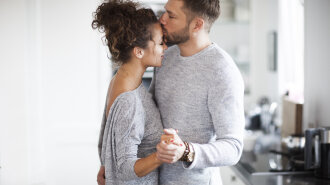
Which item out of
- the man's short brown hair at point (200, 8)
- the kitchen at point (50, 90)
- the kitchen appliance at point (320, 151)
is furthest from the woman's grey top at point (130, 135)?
the kitchen at point (50, 90)

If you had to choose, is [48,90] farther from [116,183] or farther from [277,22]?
[277,22]

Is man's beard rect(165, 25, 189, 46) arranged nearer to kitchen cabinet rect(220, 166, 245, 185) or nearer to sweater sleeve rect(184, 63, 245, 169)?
sweater sleeve rect(184, 63, 245, 169)

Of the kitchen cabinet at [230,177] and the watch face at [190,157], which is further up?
the watch face at [190,157]

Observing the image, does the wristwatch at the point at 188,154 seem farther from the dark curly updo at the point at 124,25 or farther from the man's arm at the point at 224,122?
the dark curly updo at the point at 124,25

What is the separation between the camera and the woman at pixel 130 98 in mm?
1395

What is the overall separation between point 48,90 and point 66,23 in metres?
0.57

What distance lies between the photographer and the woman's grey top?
1.39 metres

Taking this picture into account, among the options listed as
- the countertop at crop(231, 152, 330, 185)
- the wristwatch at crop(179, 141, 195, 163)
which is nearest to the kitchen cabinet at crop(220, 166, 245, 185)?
the countertop at crop(231, 152, 330, 185)

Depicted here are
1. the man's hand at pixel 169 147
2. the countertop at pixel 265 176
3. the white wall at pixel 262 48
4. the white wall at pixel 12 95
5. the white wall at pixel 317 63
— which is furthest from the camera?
the white wall at pixel 262 48

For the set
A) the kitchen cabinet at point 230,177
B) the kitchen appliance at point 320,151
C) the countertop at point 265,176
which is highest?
the kitchen appliance at point 320,151

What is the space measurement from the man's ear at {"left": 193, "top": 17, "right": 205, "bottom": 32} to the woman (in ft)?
0.46

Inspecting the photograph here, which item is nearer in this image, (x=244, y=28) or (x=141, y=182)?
(x=141, y=182)

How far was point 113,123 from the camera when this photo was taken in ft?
4.68

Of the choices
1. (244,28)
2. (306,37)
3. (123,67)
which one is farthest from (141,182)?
(244,28)
